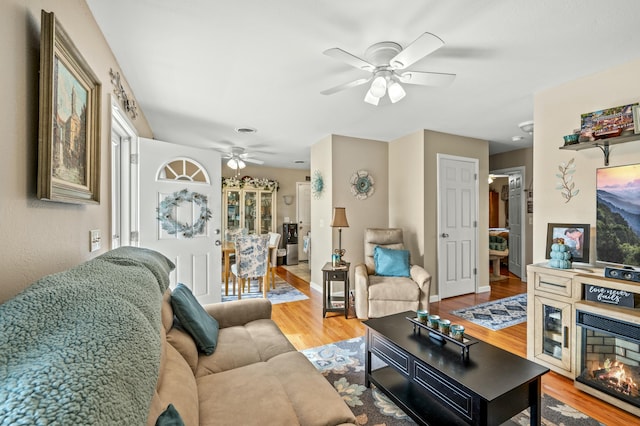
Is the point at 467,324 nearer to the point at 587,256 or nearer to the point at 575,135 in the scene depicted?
the point at 587,256

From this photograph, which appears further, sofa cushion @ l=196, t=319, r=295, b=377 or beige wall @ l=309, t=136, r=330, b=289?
beige wall @ l=309, t=136, r=330, b=289

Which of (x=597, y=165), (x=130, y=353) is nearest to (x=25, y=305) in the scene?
(x=130, y=353)

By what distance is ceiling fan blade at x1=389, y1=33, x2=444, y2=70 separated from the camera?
1537 mm

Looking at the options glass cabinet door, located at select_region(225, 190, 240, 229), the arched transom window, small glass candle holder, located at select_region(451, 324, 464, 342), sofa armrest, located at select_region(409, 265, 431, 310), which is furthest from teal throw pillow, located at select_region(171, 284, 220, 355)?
glass cabinet door, located at select_region(225, 190, 240, 229)

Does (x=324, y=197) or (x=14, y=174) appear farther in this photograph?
(x=324, y=197)

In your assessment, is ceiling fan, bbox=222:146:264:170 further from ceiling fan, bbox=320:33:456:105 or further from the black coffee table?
the black coffee table

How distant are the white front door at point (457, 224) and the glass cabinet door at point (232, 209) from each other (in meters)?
4.49

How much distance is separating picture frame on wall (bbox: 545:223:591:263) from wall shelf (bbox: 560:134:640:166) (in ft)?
1.80

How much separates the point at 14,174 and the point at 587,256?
11.4ft

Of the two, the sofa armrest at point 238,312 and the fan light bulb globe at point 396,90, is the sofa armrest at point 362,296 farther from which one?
the fan light bulb globe at point 396,90

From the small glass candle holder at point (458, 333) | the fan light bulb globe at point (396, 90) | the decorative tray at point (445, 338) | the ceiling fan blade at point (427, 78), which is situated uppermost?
the ceiling fan blade at point (427, 78)

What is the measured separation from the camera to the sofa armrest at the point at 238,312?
212cm

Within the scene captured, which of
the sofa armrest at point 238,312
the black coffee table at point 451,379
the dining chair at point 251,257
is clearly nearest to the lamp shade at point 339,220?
the dining chair at point 251,257

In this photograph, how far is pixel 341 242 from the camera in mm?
4242
